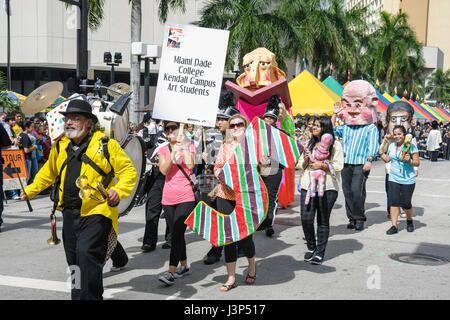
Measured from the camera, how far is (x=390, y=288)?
550cm

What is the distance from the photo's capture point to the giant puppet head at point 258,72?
9344mm

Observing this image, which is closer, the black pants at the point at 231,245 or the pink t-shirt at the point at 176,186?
the black pants at the point at 231,245

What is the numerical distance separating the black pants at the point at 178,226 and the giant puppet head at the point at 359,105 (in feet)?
13.7

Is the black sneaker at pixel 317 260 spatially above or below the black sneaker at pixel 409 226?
above

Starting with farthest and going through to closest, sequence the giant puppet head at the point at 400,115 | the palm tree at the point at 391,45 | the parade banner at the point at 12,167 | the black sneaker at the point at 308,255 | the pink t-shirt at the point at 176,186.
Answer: the palm tree at the point at 391,45, the parade banner at the point at 12,167, the giant puppet head at the point at 400,115, the black sneaker at the point at 308,255, the pink t-shirt at the point at 176,186

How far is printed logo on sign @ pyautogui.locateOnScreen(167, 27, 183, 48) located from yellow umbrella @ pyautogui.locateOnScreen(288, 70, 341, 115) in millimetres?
12346

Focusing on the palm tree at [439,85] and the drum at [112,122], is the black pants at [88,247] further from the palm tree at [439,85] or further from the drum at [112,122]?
the palm tree at [439,85]

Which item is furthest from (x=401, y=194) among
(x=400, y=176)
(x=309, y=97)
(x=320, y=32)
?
(x=320, y=32)

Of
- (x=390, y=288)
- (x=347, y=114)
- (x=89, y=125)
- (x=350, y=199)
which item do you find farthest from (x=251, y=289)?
(x=347, y=114)

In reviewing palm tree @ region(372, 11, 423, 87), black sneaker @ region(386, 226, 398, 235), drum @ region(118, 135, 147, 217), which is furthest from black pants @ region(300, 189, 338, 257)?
palm tree @ region(372, 11, 423, 87)

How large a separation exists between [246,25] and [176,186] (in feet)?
64.3

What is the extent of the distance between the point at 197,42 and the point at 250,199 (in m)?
1.56

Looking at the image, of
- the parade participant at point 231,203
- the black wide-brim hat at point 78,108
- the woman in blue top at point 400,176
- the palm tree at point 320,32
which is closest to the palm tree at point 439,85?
the palm tree at point 320,32

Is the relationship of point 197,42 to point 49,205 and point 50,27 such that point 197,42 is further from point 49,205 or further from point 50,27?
point 50,27
